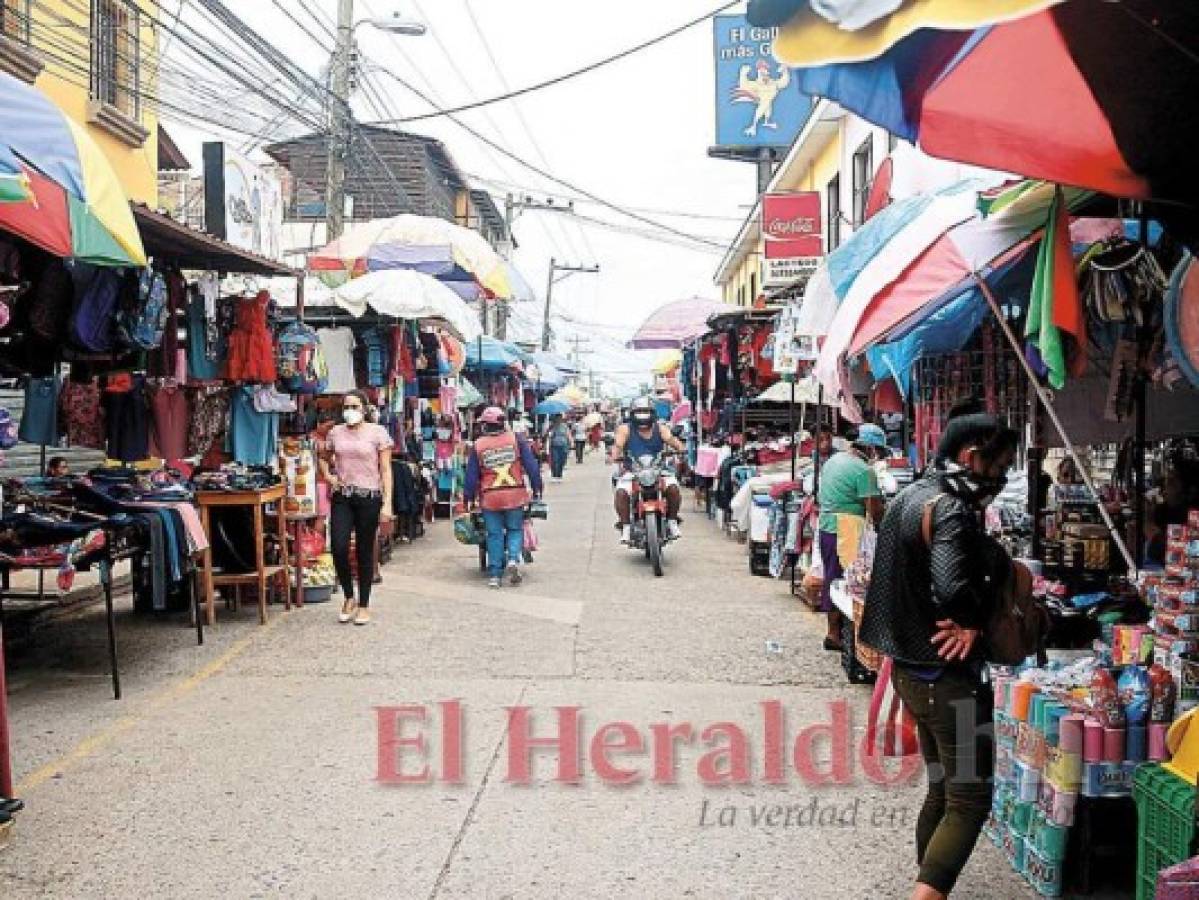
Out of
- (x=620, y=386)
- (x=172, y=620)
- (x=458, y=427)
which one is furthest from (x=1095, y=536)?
(x=620, y=386)

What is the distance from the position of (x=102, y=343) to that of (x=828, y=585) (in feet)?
17.8

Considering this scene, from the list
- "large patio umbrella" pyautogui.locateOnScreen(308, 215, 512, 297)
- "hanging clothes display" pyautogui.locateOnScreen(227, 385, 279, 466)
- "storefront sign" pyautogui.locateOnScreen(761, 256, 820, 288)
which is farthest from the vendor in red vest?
"storefront sign" pyautogui.locateOnScreen(761, 256, 820, 288)

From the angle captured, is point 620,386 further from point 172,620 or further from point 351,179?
point 172,620

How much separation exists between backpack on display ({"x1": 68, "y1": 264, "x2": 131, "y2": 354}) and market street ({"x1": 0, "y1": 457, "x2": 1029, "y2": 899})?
2257mm

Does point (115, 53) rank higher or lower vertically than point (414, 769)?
higher

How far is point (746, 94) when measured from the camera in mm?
26500

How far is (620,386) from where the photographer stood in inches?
6240

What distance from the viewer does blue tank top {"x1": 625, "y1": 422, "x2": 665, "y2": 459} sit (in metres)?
13.6

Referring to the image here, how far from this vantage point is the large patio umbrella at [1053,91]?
10.8 feet

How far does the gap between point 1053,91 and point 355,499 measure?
22.8ft

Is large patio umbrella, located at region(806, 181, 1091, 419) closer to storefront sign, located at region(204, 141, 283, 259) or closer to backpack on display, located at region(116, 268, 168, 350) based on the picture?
backpack on display, located at region(116, 268, 168, 350)

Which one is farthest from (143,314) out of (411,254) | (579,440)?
(579,440)

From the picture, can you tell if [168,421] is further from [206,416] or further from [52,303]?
[52,303]

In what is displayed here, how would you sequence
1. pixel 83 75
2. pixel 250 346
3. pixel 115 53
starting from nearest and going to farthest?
1. pixel 250 346
2. pixel 83 75
3. pixel 115 53
